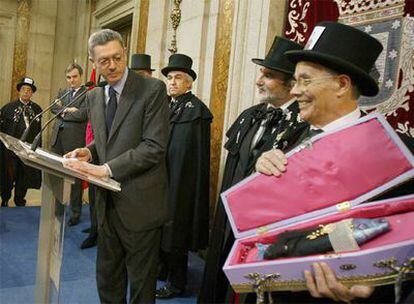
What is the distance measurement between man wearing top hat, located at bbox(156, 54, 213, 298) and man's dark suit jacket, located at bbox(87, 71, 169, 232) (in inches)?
39.4

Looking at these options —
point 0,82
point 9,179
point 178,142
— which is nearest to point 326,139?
point 178,142

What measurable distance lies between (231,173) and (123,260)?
0.82m

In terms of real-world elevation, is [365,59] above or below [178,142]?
above

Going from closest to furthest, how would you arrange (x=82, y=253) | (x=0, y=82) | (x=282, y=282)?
(x=282, y=282), (x=82, y=253), (x=0, y=82)

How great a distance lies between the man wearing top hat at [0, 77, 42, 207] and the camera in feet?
18.2

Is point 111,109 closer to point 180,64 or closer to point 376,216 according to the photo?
point 180,64

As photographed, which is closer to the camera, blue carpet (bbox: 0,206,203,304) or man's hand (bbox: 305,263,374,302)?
man's hand (bbox: 305,263,374,302)

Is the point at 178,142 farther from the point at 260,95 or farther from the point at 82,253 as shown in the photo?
the point at 82,253

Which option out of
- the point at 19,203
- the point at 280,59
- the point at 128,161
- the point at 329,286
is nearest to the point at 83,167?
the point at 128,161

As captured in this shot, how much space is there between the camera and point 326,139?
4.02ft

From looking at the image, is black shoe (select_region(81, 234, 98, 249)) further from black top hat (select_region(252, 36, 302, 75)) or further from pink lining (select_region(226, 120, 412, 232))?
pink lining (select_region(226, 120, 412, 232))

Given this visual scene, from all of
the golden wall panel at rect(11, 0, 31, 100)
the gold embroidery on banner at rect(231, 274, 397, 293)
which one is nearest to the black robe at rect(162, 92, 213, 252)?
the gold embroidery on banner at rect(231, 274, 397, 293)

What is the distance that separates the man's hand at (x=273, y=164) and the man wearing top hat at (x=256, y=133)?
2.93ft

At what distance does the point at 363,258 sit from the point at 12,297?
2.68 meters
